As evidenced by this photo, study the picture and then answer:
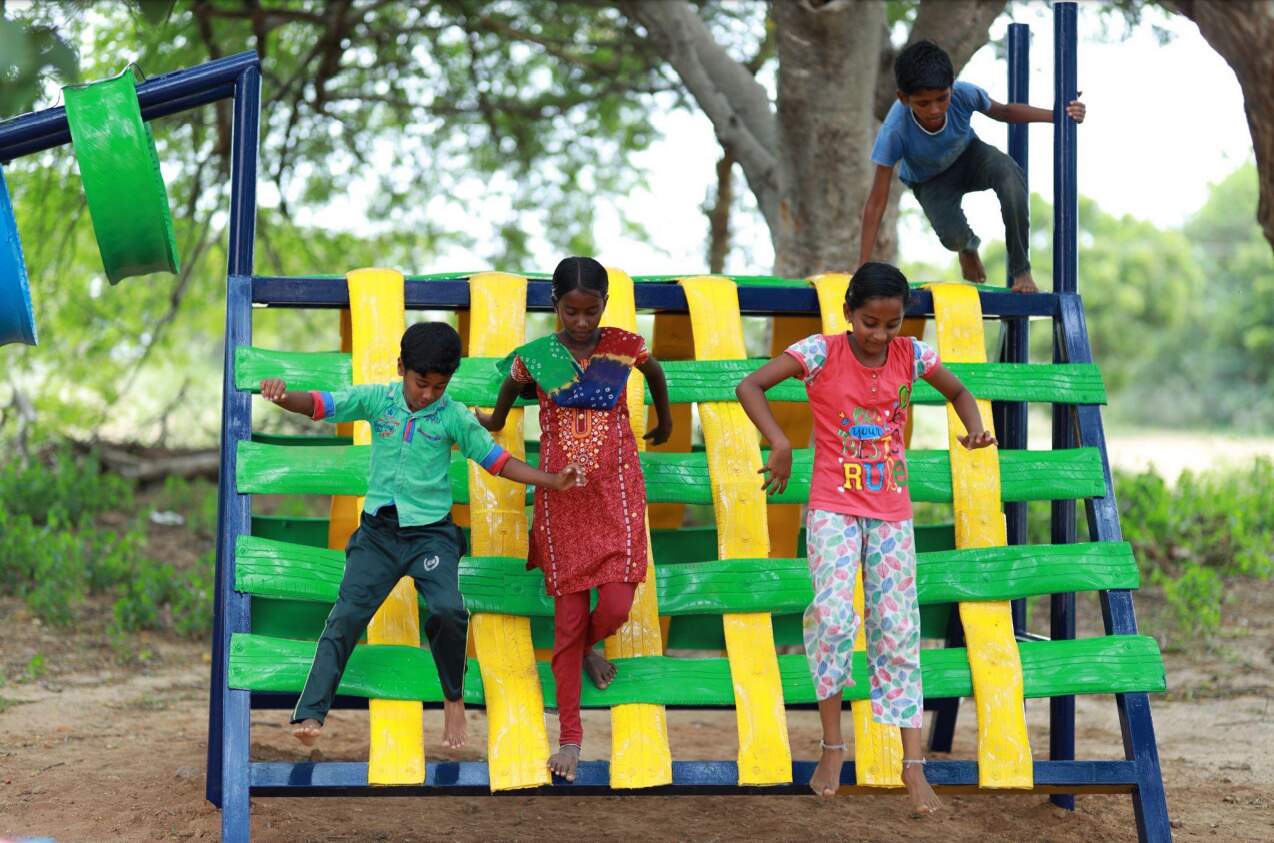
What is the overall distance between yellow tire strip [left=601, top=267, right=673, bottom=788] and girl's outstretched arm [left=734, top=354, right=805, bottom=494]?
0.46m

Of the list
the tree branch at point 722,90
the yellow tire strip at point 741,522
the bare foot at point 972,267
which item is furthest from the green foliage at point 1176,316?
the yellow tire strip at point 741,522

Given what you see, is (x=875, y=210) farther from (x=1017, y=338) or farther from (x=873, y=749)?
(x=873, y=749)

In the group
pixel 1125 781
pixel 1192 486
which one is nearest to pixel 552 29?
pixel 1192 486

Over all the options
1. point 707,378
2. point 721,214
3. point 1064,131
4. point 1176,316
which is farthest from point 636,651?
point 1176,316

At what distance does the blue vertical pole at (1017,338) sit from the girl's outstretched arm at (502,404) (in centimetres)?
175

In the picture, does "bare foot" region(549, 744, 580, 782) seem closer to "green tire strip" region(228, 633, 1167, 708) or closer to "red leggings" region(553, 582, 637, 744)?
"red leggings" region(553, 582, 637, 744)

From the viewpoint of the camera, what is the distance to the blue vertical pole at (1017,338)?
4.64 metres

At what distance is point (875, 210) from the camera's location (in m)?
4.61

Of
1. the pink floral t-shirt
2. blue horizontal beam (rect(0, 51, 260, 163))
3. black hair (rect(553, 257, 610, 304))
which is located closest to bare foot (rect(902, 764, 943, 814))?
the pink floral t-shirt

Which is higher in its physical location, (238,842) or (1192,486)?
(1192,486)

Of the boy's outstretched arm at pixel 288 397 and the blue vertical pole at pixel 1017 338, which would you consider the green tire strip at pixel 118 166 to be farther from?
the blue vertical pole at pixel 1017 338

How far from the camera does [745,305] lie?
4.28 meters

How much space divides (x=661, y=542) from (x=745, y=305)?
3.31ft

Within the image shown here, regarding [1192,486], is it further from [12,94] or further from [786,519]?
[12,94]
